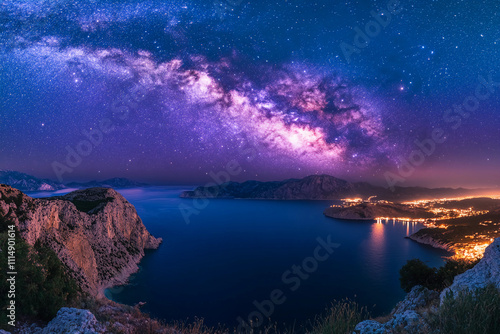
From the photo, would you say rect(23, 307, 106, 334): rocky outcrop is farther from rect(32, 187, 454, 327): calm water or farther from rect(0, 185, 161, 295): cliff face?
rect(32, 187, 454, 327): calm water

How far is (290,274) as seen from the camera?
78.6 m

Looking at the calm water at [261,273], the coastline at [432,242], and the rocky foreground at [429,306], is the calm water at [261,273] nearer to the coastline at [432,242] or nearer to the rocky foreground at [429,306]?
the coastline at [432,242]

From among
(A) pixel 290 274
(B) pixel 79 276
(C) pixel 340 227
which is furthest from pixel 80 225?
(C) pixel 340 227

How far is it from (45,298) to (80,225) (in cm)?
6075

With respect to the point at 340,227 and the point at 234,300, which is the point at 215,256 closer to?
the point at 234,300

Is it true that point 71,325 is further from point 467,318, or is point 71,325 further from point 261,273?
point 261,273

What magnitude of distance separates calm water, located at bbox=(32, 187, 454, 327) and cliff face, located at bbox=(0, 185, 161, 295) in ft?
21.3

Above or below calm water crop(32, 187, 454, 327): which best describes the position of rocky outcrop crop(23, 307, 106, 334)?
above

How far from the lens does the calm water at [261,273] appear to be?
5609 centimetres

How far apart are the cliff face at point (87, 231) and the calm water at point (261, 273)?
6.51 meters

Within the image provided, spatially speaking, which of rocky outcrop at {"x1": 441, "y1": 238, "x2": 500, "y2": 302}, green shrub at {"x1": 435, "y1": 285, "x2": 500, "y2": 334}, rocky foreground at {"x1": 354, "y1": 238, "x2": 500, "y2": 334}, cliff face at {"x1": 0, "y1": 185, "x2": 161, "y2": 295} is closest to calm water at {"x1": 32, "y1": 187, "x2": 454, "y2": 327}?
cliff face at {"x1": 0, "y1": 185, "x2": 161, "y2": 295}

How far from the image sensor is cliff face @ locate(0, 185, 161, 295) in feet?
113

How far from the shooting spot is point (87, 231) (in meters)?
60.6

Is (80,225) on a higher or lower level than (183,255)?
higher
